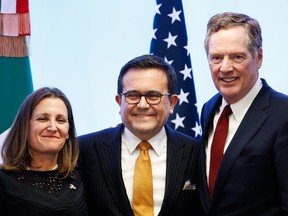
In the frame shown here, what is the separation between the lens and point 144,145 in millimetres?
2467

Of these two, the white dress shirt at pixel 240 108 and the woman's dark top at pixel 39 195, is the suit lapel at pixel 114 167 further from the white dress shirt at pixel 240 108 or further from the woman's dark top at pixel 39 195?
the white dress shirt at pixel 240 108

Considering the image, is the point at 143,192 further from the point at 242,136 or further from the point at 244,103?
the point at 244,103

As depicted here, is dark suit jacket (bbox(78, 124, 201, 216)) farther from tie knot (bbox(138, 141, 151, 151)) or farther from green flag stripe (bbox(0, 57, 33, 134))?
green flag stripe (bbox(0, 57, 33, 134))

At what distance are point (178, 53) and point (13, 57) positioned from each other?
117cm

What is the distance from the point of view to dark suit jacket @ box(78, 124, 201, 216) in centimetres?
236

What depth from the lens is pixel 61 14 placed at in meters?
3.88

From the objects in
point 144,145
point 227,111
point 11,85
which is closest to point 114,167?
point 144,145

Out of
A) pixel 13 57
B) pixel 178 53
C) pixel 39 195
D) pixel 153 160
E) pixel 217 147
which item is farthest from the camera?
pixel 178 53

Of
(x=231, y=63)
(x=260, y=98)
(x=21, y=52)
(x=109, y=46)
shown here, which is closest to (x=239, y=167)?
(x=260, y=98)

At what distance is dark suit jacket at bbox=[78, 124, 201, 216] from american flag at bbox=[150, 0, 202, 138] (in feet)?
2.97

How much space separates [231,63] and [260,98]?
0.22m

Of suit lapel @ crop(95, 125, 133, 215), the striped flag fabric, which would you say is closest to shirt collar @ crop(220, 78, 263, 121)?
suit lapel @ crop(95, 125, 133, 215)

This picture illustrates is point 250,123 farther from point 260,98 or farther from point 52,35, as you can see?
point 52,35

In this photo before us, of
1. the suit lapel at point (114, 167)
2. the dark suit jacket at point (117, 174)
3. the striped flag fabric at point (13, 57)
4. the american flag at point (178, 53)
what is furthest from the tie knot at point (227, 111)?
the striped flag fabric at point (13, 57)
